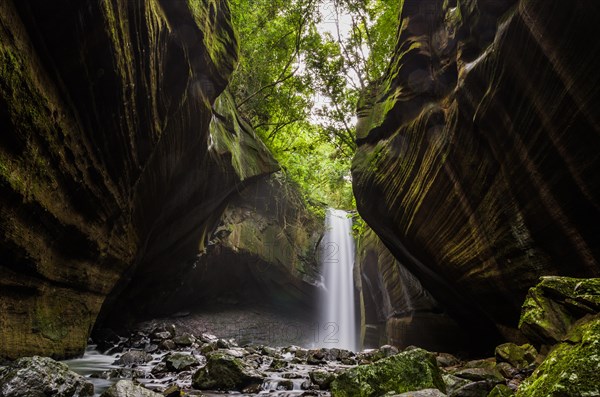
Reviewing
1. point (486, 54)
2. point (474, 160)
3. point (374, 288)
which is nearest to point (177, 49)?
point (486, 54)

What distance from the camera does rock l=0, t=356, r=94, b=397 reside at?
411 cm

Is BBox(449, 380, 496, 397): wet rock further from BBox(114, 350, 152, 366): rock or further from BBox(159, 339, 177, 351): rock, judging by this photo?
BBox(159, 339, 177, 351): rock

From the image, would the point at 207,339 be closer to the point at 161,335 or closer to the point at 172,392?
the point at 161,335

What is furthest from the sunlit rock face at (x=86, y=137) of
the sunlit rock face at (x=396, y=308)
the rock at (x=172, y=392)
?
the sunlit rock face at (x=396, y=308)

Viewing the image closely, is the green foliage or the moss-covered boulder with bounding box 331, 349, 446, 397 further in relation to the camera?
the green foliage

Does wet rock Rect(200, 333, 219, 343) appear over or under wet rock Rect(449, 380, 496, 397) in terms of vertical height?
under

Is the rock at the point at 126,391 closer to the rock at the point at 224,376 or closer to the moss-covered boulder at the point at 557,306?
the rock at the point at 224,376

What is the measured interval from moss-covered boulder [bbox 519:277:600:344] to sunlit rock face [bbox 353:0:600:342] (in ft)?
4.58

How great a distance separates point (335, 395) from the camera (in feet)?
16.1

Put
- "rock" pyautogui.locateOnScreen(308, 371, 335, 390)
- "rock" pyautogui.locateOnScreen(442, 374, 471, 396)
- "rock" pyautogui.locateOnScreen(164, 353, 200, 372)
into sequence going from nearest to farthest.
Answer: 1. "rock" pyautogui.locateOnScreen(442, 374, 471, 396)
2. "rock" pyautogui.locateOnScreen(308, 371, 335, 390)
3. "rock" pyautogui.locateOnScreen(164, 353, 200, 372)

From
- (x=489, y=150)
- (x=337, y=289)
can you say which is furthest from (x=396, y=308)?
(x=489, y=150)

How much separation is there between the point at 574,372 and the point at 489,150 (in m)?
5.21

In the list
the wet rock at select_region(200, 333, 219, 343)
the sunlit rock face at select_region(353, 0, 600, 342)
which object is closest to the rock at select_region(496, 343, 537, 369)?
the sunlit rock face at select_region(353, 0, 600, 342)

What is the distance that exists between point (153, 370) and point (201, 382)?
188cm
